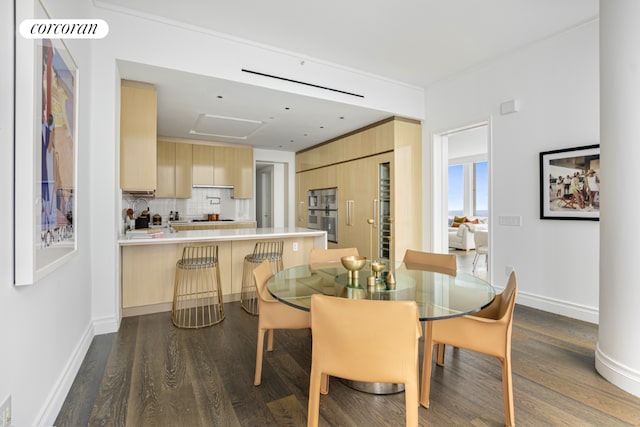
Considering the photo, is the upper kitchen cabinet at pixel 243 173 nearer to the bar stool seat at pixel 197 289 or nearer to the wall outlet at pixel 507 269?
the bar stool seat at pixel 197 289

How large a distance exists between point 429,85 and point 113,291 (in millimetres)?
4850

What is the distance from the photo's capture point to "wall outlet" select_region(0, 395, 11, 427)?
121cm

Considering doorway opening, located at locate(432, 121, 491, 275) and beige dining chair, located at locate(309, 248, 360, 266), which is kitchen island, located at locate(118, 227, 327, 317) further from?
doorway opening, located at locate(432, 121, 491, 275)

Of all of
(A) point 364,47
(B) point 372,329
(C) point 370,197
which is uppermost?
(A) point 364,47

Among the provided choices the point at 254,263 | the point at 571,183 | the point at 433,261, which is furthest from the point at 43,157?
the point at 571,183

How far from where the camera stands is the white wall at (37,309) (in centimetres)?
124

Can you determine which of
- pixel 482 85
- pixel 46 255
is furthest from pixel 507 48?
pixel 46 255

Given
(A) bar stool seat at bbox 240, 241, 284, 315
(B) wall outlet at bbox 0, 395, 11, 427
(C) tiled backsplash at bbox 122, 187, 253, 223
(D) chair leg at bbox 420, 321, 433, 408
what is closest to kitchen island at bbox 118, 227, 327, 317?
(A) bar stool seat at bbox 240, 241, 284, 315

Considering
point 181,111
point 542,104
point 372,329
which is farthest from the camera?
point 181,111

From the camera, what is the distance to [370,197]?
17.7 ft

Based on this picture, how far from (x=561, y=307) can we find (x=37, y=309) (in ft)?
14.5

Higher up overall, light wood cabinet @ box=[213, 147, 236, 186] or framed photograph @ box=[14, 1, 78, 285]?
light wood cabinet @ box=[213, 147, 236, 186]

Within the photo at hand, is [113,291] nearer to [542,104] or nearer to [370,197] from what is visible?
[370,197]

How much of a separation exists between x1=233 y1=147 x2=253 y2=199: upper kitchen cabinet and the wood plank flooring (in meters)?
4.55
